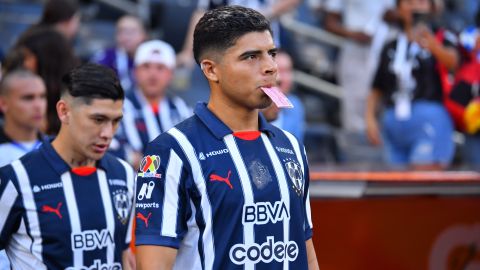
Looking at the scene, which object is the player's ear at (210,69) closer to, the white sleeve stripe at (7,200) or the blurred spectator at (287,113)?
the white sleeve stripe at (7,200)

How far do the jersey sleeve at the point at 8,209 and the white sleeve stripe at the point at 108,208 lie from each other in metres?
0.41

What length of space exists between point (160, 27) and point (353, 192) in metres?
5.55

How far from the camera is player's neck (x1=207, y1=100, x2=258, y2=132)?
147 inches

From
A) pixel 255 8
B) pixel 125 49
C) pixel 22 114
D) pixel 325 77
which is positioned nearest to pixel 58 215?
pixel 22 114

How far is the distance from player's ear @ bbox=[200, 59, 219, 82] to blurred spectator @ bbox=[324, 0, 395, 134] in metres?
7.11

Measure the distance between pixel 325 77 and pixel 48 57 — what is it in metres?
5.66

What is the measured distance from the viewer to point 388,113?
8836mm

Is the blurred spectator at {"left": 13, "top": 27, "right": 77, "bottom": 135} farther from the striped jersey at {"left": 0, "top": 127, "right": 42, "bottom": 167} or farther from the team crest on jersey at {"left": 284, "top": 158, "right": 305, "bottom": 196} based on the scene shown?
the team crest on jersey at {"left": 284, "top": 158, "right": 305, "bottom": 196}

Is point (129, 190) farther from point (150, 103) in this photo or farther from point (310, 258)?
point (150, 103)

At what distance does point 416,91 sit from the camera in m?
8.78

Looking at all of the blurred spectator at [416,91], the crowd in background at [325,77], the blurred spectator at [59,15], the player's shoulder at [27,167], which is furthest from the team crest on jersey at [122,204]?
the blurred spectator at [416,91]

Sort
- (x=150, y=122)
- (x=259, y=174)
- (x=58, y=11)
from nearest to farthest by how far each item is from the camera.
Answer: (x=259, y=174) < (x=58, y=11) < (x=150, y=122)

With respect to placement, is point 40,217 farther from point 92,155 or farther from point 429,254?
point 429,254

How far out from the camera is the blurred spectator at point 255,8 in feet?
32.1
